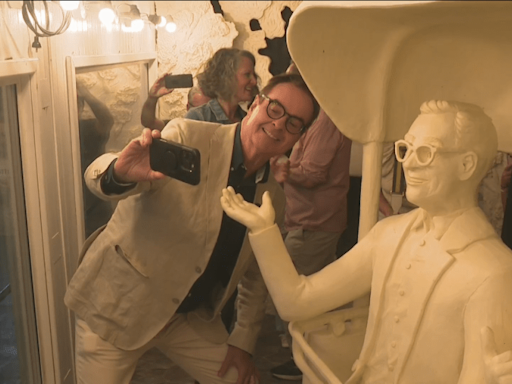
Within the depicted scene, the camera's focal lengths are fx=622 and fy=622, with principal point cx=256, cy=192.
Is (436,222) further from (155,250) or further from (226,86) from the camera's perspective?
(226,86)

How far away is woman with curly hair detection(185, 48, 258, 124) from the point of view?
2.31m

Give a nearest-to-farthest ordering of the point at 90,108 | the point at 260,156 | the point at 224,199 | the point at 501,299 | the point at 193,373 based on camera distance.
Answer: the point at 501,299 < the point at 224,199 < the point at 260,156 < the point at 193,373 < the point at 90,108

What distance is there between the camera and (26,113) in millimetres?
1756

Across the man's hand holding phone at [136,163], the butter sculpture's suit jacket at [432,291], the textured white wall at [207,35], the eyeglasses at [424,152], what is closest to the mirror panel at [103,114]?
the textured white wall at [207,35]

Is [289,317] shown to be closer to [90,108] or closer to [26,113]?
[26,113]

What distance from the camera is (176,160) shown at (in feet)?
4.76

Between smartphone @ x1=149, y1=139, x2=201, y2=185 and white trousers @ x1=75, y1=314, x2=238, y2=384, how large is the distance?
1.73ft

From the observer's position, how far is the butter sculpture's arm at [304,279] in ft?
4.36

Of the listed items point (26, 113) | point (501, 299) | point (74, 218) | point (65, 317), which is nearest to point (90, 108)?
point (74, 218)

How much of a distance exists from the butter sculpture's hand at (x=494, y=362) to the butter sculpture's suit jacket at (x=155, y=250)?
798mm

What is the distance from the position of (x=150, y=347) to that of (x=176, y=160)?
64 cm

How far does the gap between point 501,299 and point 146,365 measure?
1.69 metres

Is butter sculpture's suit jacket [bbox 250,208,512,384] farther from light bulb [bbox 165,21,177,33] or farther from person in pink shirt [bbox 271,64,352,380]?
light bulb [bbox 165,21,177,33]

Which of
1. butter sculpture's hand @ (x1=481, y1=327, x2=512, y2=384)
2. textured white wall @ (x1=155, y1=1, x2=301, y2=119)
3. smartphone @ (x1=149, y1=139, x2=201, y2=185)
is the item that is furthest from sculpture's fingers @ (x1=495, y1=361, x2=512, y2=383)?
textured white wall @ (x1=155, y1=1, x2=301, y2=119)
